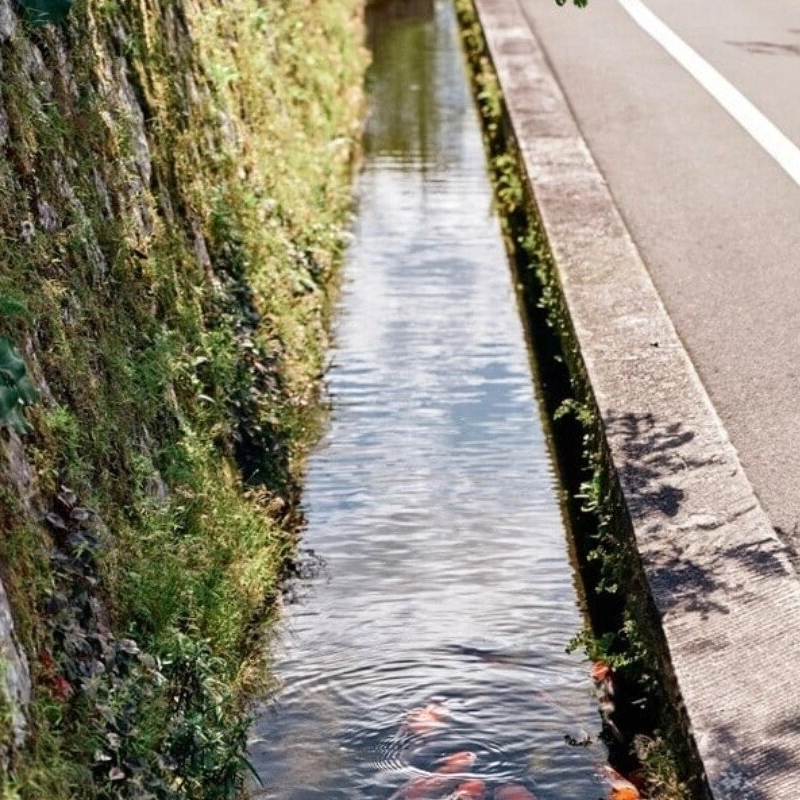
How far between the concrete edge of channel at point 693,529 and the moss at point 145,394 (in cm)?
156

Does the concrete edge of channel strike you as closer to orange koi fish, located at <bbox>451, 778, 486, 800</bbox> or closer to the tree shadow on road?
the tree shadow on road

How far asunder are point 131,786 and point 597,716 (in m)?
2.17

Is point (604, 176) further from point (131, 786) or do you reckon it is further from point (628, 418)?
point (131, 786)

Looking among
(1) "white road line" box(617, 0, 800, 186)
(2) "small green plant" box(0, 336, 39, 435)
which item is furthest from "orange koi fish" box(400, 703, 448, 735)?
(1) "white road line" box(617, 0, 800, 186)

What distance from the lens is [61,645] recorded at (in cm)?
521

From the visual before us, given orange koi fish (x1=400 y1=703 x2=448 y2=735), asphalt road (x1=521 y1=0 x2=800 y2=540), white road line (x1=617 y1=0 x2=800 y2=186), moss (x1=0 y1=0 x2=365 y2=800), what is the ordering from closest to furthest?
moss (x1=0 y1=0 x2=365 y2=800) → orange koi fish (x1=400 y1=703 x2=448 y2=735) → asphalt road (x1=521 y1=0 x2=800 y2=540) → white road line (x1=617 y1=0 x2=800 y2=186)

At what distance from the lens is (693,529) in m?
6.51

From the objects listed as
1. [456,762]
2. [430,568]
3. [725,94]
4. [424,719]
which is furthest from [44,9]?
[725,94]

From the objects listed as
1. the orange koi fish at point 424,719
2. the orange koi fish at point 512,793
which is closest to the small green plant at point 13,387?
the orange koi fish at point 512,793

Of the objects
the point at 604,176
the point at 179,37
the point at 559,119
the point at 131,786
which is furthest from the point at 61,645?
the point at 559,119

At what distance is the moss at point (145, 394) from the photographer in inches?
207

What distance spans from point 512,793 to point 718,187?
6.40m

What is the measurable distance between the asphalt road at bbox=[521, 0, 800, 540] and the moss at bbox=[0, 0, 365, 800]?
2125mm

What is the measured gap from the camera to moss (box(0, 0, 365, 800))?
17.2 feet
